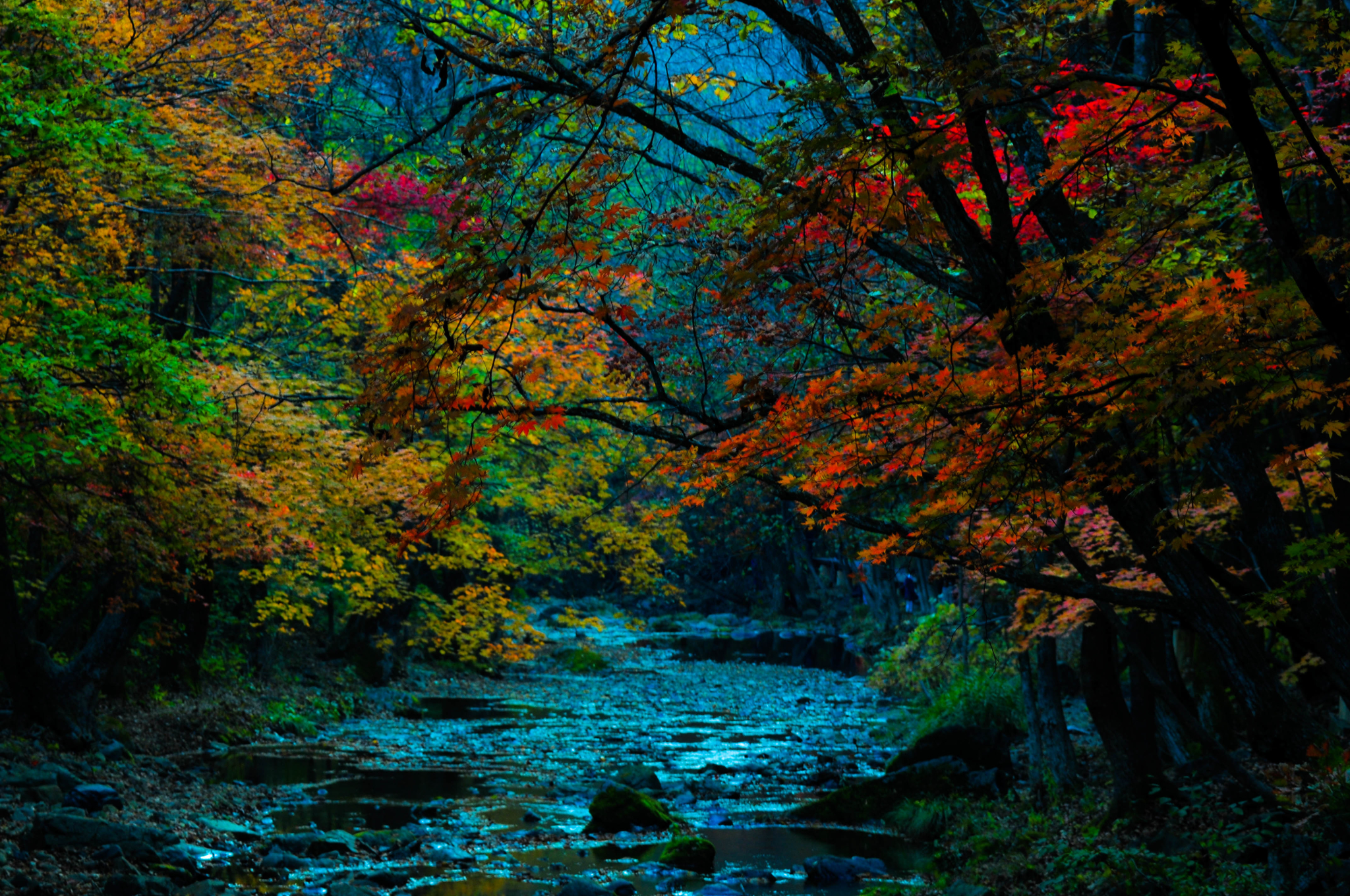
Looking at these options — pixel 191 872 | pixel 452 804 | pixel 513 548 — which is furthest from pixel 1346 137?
pixel 513 548

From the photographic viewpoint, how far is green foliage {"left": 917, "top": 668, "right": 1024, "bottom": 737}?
15.2m

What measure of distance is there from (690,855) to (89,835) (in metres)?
5.60

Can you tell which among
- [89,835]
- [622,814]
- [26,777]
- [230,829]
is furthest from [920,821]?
[26,777]

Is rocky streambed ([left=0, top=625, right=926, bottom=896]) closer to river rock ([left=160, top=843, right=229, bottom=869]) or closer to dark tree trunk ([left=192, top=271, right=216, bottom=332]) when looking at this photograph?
river rock ([left=160, top=843, right=229, bottom=869])

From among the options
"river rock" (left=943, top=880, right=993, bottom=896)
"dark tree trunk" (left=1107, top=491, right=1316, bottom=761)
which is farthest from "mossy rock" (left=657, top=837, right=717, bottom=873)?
"dark tree trunk" (left=1107, top=491, right=1316, bottom=761)

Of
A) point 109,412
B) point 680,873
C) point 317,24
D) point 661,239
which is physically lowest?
point 680,873

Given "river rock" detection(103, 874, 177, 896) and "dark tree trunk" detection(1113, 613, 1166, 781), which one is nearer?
"river rock" detection(103, 874, 177, 896)

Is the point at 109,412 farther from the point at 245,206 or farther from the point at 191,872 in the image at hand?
the point at 191,872

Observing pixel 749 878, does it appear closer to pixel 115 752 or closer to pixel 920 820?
pixel 920 820

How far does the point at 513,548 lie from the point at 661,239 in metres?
15.3

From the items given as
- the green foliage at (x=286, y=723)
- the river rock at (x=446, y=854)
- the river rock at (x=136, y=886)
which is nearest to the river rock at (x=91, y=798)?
the river rock at (x=136, y=886)

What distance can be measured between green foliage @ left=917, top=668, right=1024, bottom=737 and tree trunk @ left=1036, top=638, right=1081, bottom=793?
2.95 metres

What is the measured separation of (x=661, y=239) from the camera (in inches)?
291

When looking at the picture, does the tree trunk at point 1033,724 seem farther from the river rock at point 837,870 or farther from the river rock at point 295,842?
the river rock at point 295,842
